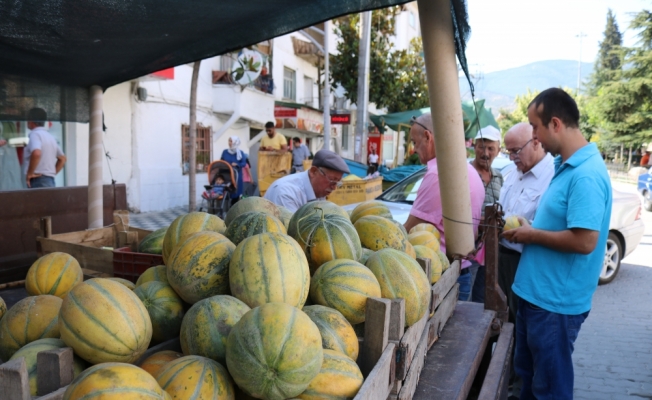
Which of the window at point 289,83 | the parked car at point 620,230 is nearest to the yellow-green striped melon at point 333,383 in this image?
the parked car at point 620,230

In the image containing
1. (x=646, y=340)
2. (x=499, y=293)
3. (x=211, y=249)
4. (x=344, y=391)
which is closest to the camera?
(x=344, y=391)

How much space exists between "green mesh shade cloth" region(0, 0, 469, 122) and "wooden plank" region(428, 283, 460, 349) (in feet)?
4.88

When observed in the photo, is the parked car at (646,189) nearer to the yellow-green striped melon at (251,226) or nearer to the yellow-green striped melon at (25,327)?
the yellow-green striped melon at (251,226)

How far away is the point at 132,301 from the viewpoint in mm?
1740

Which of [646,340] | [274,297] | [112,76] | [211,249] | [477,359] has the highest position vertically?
[112,76]

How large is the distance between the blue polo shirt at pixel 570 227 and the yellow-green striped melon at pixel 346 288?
5.25 feet

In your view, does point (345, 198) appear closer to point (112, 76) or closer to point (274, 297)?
point (112, 76)

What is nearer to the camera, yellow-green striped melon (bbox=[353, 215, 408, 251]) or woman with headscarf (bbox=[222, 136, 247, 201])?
yellow-green striped melon (bbox=[353, 215, 408, 251])

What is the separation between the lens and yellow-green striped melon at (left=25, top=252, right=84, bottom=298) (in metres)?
2.62

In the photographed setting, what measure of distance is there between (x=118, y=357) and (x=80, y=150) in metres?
11.2

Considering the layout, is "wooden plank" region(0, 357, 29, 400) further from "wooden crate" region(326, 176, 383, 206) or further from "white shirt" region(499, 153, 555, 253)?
"wooden crate" region(326, 176, 383, 206)

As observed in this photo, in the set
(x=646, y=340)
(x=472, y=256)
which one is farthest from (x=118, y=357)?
(x=646, y=340)

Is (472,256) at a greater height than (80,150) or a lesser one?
lesser

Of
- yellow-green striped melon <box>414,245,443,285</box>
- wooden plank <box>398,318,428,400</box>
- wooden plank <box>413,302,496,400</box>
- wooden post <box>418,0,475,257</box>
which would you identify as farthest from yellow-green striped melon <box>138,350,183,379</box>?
wooden post <box>418,0,475,257</box>
